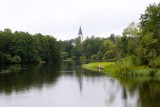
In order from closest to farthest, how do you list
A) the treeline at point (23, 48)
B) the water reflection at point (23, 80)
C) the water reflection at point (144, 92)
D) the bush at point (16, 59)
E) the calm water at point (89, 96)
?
1. the calm water at point (89, 96)
2. the water reflection at point (144, 92)
3. the water reflection at point (23, 80)
4. the bush at point (16, 59)
5. the treeline at point (23, 48)

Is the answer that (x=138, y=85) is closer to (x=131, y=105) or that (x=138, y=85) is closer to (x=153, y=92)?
(x=153, y=92)

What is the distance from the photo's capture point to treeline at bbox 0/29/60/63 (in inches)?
5482

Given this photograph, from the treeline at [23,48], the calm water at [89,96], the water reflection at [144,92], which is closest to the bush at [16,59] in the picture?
the treeline at [23,48]

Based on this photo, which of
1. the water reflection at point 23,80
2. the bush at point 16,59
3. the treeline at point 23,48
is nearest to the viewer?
the water reflection at point 23,80

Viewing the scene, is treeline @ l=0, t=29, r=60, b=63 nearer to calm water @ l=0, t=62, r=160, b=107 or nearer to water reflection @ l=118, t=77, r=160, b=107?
calm water @ l=0, t=62, r=160, b=107

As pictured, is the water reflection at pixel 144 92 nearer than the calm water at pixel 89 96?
No

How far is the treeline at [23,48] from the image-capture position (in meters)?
139

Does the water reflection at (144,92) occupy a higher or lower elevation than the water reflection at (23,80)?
lower

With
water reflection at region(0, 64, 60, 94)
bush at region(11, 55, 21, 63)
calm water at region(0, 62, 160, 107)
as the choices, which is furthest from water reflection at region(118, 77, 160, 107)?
bush at region(11, 55, 21, 63)

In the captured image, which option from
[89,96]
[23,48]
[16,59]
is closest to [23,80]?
[89,96]

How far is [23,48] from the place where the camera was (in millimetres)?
146250

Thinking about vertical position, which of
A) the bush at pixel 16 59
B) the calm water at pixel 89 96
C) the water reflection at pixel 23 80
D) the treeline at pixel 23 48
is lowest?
the calm water at pixel 89 96

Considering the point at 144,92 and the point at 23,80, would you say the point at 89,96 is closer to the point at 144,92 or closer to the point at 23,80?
the point at 144,92

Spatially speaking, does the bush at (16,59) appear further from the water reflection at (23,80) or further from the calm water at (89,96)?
the calm water at (89,96)
